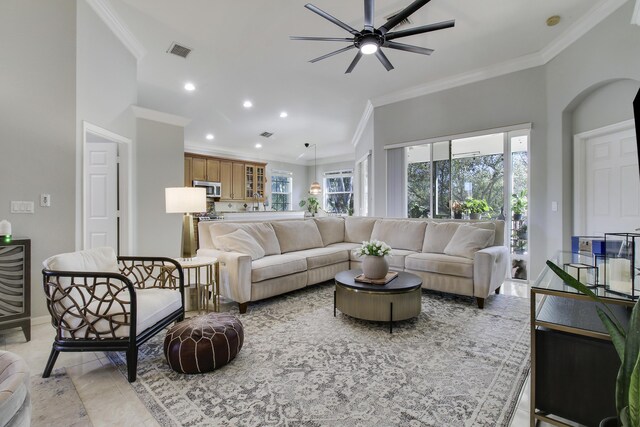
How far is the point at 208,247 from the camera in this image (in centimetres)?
374

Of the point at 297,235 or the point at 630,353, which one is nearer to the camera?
the point at 630,353

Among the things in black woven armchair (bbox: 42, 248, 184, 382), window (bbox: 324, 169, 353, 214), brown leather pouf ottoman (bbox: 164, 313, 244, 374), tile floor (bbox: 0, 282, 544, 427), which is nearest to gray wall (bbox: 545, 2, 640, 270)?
tile floor (bbox: 0, 282, 544, 427)

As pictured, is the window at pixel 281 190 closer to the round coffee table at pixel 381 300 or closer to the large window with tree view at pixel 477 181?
the large window with tree view at pixel 477 181

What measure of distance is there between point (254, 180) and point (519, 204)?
677 centimetres

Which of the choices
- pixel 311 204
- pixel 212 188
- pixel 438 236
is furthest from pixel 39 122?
pixel 311 204

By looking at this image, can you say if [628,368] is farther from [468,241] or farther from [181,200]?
[181,200]

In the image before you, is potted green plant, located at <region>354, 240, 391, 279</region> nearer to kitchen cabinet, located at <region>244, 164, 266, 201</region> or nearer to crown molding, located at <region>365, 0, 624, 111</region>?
crown molding, located at <region>365, 0, 624, 111</region>

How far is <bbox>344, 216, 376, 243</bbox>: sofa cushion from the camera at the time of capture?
5032 millimetres

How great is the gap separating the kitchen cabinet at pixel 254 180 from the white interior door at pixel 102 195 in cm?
466

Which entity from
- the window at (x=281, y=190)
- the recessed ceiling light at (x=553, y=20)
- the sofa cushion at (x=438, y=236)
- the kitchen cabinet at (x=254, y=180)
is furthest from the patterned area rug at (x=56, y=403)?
the window at (x=281, y=190)

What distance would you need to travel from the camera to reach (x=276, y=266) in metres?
3.41

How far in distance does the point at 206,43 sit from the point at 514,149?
4775mm

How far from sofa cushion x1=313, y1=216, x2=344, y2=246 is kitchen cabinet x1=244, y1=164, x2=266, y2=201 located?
14.1 feet

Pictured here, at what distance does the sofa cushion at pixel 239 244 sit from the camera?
348 cm
